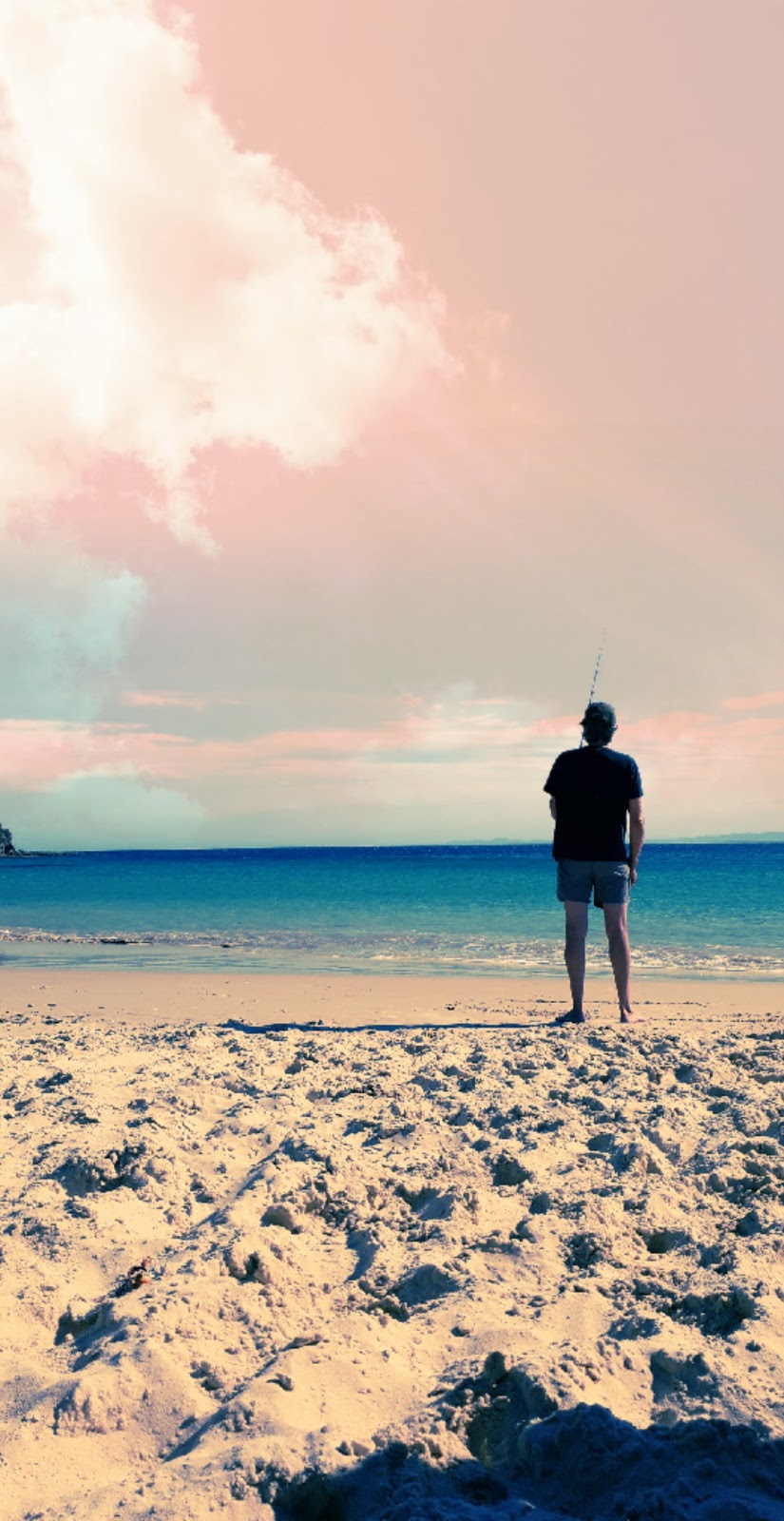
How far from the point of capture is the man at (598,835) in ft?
19.8

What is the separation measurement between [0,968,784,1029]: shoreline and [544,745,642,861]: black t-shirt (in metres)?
1.10

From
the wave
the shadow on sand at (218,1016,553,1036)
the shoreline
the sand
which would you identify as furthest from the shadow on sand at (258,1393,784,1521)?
the wave

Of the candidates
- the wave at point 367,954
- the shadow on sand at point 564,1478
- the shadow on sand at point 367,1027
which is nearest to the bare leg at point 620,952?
the shadow on sand at point 367,1027

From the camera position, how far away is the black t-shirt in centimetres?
602

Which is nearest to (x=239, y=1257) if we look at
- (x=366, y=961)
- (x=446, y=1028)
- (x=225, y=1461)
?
(x=225, y=1461)

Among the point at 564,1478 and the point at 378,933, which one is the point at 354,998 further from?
the point at 378,933

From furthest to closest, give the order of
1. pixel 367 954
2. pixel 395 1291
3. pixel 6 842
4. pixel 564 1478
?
pixel 6 842 → pixel 367 954 → pixel 395 1291 → pixel 564 1478

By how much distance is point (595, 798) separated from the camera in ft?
19.9

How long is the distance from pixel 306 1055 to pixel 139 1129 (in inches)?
59.7

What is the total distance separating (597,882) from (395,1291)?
381 centimetres

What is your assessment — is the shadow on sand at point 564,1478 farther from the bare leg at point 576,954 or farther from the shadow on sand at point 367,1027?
the bare leg at point 576,954

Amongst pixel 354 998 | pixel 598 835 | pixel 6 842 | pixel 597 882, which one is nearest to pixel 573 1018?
pixel 597 882

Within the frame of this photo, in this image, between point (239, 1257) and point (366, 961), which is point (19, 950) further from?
point (239, 1257)

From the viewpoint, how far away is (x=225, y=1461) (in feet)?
6.17
